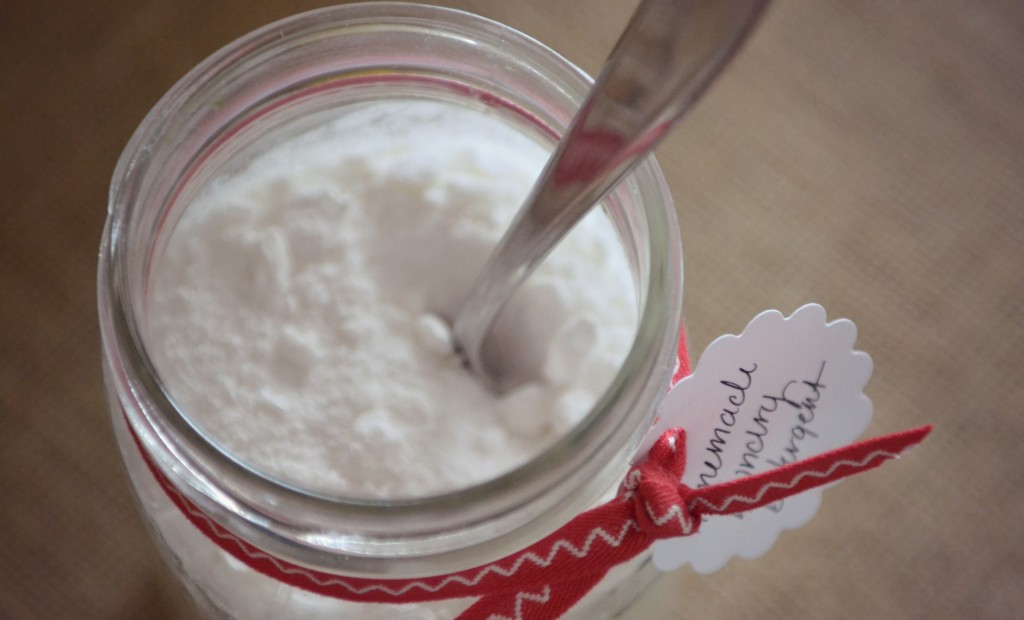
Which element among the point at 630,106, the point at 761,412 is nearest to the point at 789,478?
the point at 761,412

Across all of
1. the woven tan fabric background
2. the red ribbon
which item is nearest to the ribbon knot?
the red ribbon

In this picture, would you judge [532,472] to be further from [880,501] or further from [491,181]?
[880,501]

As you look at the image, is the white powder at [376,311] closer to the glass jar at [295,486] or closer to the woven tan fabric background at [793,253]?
the glass jar at [295,486]

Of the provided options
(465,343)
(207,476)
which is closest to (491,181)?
(465,343)

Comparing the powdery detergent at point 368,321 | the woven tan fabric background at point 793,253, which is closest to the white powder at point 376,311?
the powdery detergent at point 368,321

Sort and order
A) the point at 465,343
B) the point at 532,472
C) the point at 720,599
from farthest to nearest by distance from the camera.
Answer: the point at 720,599 → the point at 465,343 → the point at 532,472

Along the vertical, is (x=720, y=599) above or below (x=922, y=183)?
below

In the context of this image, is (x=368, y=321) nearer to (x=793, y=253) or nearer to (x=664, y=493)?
(x=664, y=493)
